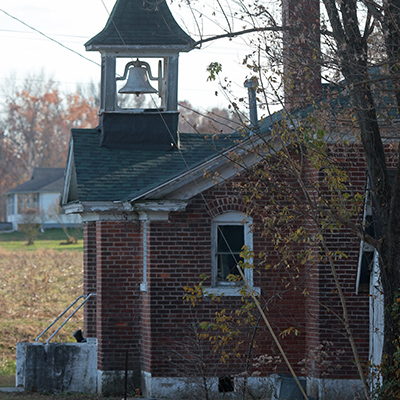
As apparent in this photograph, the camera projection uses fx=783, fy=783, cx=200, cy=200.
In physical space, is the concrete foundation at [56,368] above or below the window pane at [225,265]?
below

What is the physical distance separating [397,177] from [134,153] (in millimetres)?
→ 7209

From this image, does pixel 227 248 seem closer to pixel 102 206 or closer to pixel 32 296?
pixel 102 206

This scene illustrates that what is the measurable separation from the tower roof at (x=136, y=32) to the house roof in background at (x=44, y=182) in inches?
2045

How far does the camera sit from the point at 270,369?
42.8ft

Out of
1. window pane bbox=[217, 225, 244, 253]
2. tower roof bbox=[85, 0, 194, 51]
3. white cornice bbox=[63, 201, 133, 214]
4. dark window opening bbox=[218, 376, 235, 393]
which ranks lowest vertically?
dark window opening bbox=[218, 376, 235, 393]

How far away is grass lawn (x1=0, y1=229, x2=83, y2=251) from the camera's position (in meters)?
52.2

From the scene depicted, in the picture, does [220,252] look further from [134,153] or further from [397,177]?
[397,177]

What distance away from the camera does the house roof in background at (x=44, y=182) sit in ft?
222

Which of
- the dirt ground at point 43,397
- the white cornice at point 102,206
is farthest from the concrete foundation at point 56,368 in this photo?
the white cornice at point 102,206

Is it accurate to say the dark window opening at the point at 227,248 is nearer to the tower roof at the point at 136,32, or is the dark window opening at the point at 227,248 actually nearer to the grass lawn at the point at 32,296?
the grass lawn at the point at 32,296

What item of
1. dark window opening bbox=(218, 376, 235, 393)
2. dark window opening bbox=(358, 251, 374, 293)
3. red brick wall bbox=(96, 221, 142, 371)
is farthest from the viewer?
red brick wall bbox=(96, 221, 142, 371)

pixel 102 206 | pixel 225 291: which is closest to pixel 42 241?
pixel 102 206

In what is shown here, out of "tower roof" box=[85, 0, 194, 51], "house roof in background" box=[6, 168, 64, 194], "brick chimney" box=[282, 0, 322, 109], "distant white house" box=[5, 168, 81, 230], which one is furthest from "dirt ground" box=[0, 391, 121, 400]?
"house roof in background" box=[6, 168, 64, 194]

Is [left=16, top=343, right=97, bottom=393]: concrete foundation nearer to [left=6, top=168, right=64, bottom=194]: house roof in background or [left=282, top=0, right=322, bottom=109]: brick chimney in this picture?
[left=282, top=0, right=322, bottom=109]: brick chimney
